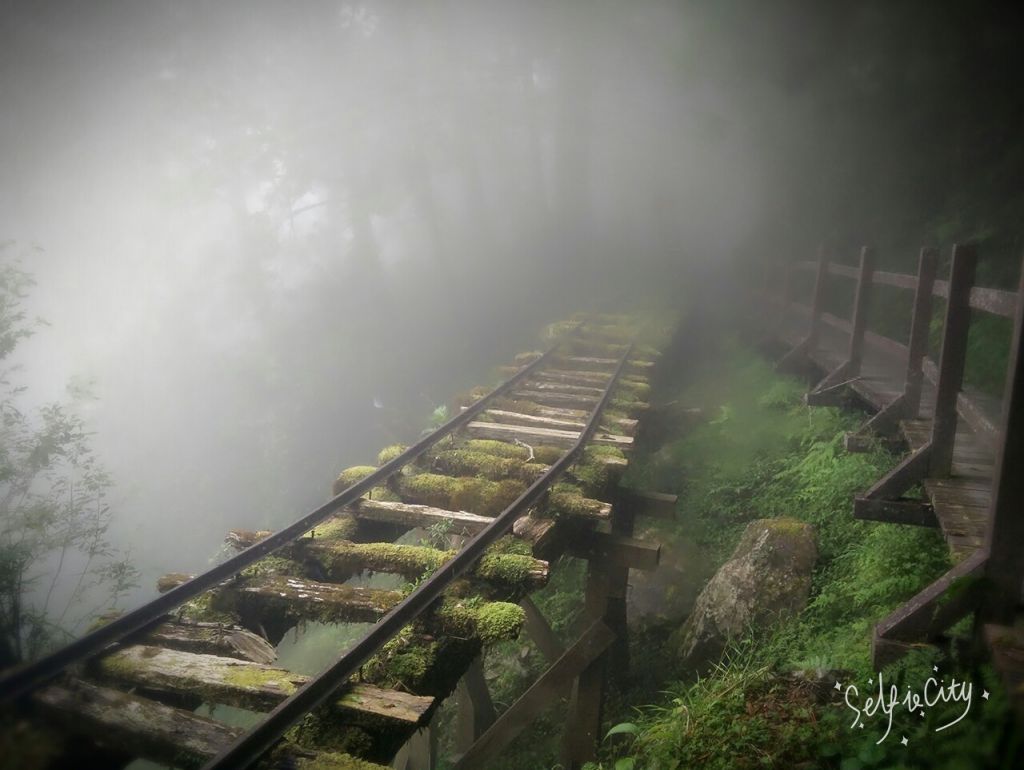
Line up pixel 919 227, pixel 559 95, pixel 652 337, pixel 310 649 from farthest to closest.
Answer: pixel 559 95
pixel 310 649
pixel 919 227
pixel 652 337

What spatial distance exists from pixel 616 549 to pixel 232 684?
3236 mm

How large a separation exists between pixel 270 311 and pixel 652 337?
19.5 m

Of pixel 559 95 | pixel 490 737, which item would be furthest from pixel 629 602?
pixel 559 95

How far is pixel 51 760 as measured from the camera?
1.98 meters

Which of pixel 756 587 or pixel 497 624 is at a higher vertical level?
pixel 497 624

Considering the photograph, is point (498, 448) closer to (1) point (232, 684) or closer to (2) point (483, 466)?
(2) point (483, 466)

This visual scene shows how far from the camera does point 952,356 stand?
3.56 meters

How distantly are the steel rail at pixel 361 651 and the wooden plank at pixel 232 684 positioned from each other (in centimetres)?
12

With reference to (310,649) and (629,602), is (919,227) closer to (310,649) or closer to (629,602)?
(629,602)

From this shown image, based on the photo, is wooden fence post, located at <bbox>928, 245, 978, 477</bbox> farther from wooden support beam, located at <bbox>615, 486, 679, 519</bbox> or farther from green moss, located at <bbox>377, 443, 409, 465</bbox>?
green moss, located at <bbox>377, 443, 409, 465</bbox>

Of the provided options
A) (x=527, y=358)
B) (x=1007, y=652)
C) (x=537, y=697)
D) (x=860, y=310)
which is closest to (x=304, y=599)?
(x=537, y=697)

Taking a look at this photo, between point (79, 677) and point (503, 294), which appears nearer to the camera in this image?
point (79, 677)

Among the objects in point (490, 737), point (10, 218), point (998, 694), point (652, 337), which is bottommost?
point (490, 737)

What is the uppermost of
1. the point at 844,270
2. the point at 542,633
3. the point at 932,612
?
the point at 844,270
